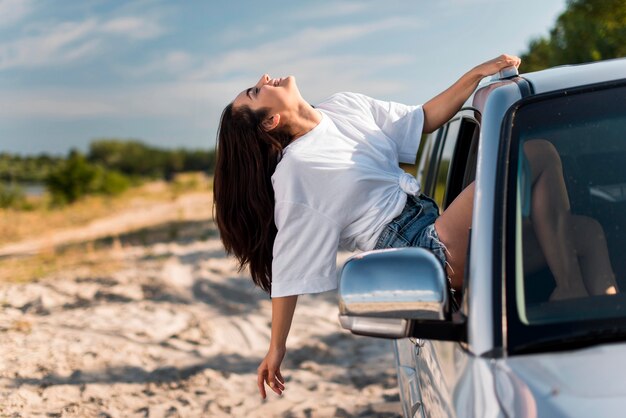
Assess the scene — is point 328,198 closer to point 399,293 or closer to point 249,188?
point 249,188

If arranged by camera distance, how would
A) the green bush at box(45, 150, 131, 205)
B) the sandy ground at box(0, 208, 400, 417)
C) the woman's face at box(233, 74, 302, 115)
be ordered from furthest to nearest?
the green bush at box(45, 150, 131, 205)
the sandy ground at box(0, 208, 400, 417)
the woman's face at box(233, 74, 302, 115)

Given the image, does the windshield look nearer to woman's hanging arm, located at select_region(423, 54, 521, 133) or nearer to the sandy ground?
woman's hanging arm, located at select_region(423, 54, 521, 133)

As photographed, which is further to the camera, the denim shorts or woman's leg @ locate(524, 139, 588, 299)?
the denim shorts

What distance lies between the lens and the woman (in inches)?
104

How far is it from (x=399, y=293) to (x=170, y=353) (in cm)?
513

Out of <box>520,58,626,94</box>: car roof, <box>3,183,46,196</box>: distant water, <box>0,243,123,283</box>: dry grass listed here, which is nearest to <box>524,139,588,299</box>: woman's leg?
<box>520,58,626,94</box>: car roof

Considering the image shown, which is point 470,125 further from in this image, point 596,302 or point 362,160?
point 596,302

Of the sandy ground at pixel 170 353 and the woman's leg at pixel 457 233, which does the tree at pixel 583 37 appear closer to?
the sandy ground at pixel 170 353

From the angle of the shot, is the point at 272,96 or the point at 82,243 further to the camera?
the point at 82,243

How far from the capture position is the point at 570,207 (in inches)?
81.2

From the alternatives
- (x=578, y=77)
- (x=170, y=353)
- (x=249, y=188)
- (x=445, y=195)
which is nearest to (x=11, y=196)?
(x=170, y=353)

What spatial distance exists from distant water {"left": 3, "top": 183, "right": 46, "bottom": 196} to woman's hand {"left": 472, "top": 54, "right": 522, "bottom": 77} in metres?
26.2

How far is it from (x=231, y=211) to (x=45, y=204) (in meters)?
26.0

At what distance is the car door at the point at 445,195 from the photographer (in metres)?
1.95
